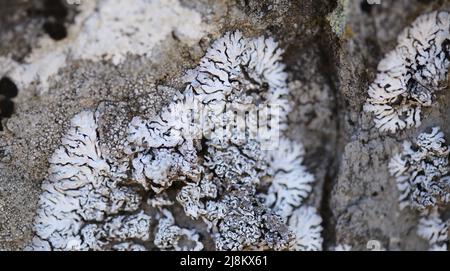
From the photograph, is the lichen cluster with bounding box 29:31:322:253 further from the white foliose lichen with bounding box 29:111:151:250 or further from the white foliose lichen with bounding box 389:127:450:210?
the white foliose lichen with bounding box 389:127:450:210

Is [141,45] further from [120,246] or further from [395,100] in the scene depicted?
[395,100]

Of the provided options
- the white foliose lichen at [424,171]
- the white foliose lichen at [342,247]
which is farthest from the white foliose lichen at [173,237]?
the white foliose lichen at [424,171]

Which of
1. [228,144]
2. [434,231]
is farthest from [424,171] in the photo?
Result: [228,144]

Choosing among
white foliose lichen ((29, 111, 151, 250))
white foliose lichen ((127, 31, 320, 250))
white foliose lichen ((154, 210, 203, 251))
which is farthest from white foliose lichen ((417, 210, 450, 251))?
white foliose lichen ((29, 111, 151, 250))

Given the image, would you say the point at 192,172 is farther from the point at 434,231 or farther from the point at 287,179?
the point at 434,231

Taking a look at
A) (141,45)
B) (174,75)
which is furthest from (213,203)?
(141,45)
